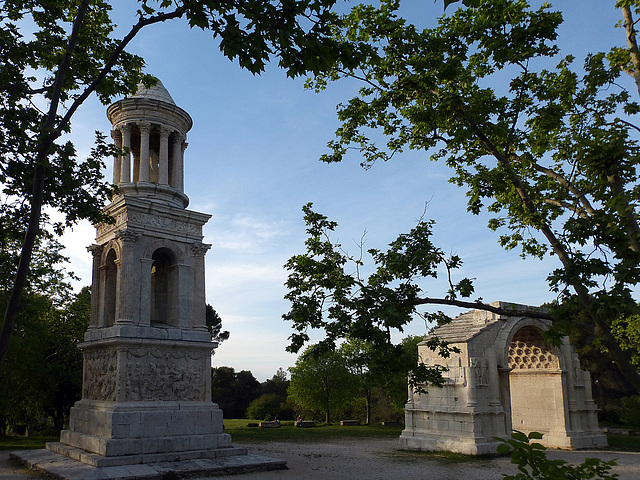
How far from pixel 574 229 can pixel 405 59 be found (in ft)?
15.5

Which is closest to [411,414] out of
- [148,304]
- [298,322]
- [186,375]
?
[186,375]

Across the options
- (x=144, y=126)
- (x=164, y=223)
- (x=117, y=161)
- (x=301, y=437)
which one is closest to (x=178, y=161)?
(x=144, y=126)

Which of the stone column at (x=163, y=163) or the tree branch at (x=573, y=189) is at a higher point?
the stone column at (x=163, y=163)

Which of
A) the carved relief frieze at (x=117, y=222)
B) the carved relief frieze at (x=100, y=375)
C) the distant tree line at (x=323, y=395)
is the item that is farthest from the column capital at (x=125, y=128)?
the distant tree line at (x=323, y=395)

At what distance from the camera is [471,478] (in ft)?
48.8

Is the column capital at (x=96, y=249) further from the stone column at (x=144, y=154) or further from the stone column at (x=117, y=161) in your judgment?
the stone column at (x=144, y=154)

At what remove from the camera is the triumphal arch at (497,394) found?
2005 cm

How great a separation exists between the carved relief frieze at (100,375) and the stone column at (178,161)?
685 cm

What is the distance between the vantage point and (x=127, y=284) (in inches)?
686

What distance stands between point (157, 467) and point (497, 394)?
1287cm

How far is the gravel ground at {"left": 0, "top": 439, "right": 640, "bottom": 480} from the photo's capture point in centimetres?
1513

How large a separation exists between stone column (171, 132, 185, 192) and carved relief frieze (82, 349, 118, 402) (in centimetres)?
685

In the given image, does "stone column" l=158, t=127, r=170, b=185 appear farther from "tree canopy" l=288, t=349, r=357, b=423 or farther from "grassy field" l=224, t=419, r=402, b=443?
"tree canopy" l=288, t=349, r=357, b=423

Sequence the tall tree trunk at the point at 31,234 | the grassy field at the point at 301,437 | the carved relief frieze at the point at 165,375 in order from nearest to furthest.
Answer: the tall tree trunk at the point at 31,234, the carved relief frieze at the point at 165,375, the grassy field at the point at 301,437
